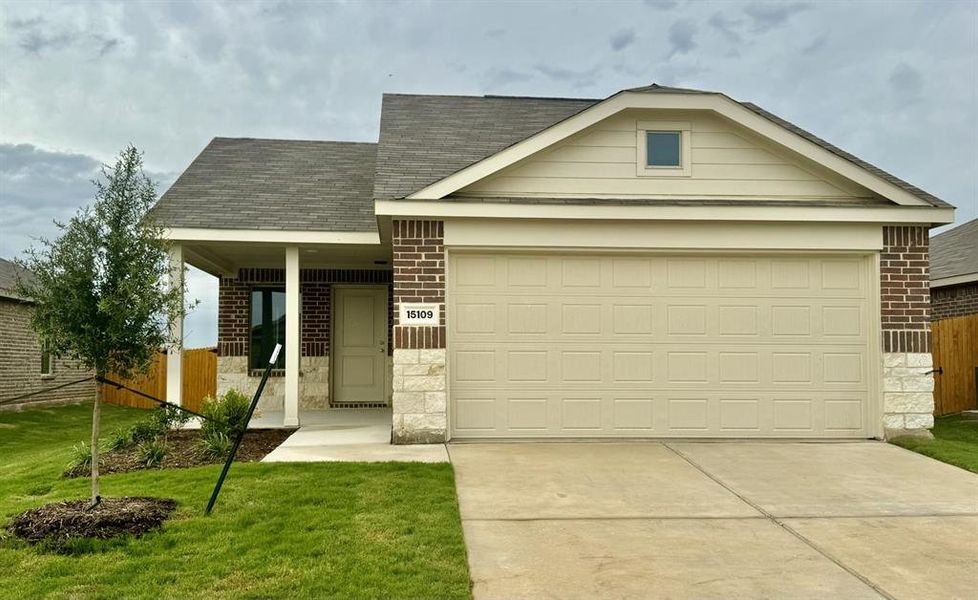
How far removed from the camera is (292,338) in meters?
10.7

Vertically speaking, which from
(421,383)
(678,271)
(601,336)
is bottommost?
(421,383)

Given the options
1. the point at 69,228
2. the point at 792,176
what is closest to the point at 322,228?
the point at 69,228

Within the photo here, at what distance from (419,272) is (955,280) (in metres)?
12.8

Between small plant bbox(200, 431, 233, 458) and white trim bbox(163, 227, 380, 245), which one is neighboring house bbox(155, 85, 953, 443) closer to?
white trim bbox(163, 227, 380, 245)

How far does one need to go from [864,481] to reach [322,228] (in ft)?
25.4

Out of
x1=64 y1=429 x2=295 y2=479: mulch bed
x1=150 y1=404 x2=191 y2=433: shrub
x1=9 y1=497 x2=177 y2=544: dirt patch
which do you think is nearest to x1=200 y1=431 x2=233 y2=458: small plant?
x1=64 y1=429 x2=295 y2=479: mulch bed

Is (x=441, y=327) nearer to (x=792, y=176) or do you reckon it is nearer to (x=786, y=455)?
(x=786, y=455)

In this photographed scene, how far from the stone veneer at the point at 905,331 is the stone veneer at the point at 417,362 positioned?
5.74 meters

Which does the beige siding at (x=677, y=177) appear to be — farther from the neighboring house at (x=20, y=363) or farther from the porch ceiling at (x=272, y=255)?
the neighboring house at (x=20, y=363)

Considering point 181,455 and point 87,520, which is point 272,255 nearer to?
point 181,455

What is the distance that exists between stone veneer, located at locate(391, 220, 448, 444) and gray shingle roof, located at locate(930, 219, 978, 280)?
1259 cm

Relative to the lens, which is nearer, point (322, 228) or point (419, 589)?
point (419, 589)

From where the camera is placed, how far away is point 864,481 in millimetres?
7230

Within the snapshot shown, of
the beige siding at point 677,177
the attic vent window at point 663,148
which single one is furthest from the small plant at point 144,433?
the attic vent window at point 663,148
